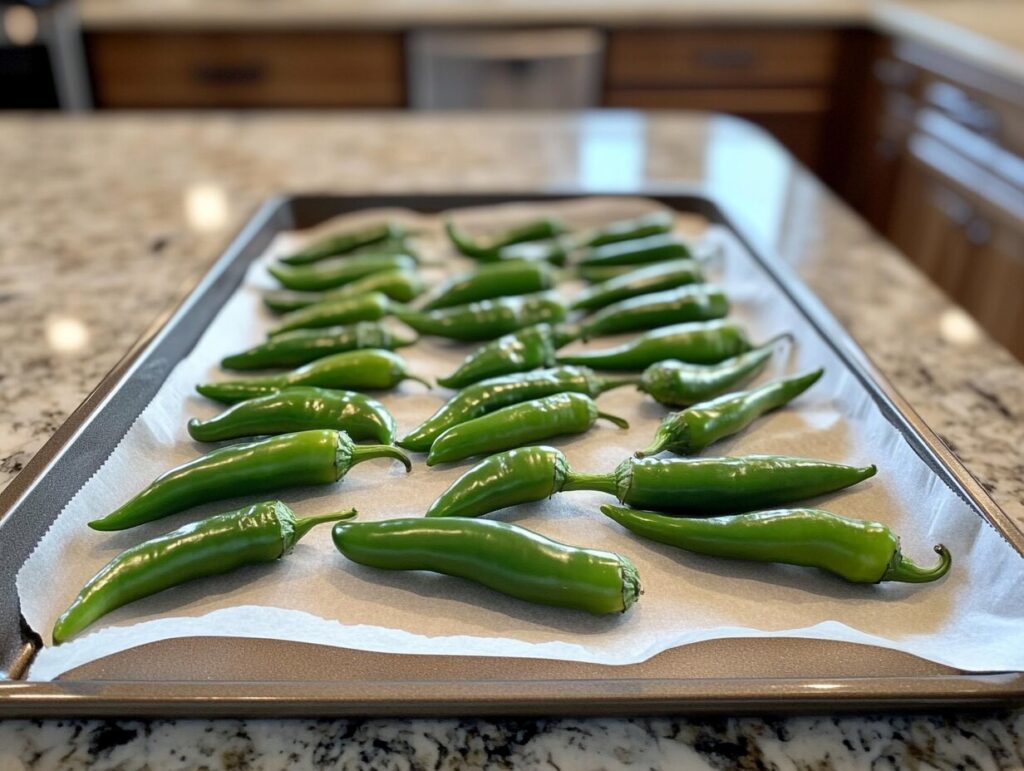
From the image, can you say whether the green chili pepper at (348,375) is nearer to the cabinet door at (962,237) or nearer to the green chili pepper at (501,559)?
the green chili pepper at (501,559)

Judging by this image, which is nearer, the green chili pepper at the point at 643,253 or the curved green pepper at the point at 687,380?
the curved green pepper at the point at 687,380

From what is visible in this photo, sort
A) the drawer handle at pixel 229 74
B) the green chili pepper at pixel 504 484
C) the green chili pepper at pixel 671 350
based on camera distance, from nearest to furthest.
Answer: the green chili pepper at pixel 504 484, the green chili pepper at pixel 671 350, the drawer handle at pixel 229 74

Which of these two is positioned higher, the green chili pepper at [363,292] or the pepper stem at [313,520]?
the pepper stem at [313,520]

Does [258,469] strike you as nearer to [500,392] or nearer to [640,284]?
[500,392]

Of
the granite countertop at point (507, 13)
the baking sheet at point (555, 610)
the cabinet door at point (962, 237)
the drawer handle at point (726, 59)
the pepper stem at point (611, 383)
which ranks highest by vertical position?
the granite countertop at point (507, 13)

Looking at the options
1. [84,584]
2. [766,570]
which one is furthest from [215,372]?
[766,570]

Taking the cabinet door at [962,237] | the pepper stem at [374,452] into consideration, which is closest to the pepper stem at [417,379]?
the pepper stem at [374,452]

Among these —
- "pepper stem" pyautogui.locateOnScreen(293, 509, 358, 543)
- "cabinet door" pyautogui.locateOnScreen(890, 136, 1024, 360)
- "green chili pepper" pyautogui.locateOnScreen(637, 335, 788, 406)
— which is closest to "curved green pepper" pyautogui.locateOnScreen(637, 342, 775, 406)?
"green chili pepper" pyautogui.locateOnScreen(637, 335, 788, 406)
